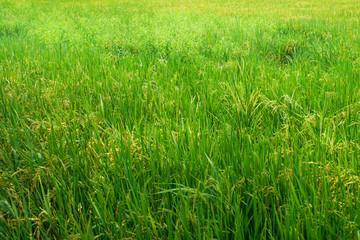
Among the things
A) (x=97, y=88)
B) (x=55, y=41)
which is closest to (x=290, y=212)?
(x=97, y=88)

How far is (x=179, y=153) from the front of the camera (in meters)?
1.53

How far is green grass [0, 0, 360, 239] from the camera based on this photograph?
47.0 inches

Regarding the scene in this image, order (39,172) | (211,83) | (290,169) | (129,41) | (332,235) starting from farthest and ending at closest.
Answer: (129,41), (211,83), (39,172), (290,169), (332,235)

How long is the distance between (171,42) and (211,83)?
1.36 m

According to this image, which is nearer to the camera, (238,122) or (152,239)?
(152,239)

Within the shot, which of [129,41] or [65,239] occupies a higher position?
[129,41]

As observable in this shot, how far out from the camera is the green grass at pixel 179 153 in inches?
47.0

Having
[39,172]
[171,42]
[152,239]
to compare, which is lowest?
[152,239]

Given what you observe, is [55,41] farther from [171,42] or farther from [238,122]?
[238,122]

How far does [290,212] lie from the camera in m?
1.14

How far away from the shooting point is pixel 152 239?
119 centimetres

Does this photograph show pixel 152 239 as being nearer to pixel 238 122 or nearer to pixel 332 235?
pixel 332 235

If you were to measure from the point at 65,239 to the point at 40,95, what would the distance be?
1.79m

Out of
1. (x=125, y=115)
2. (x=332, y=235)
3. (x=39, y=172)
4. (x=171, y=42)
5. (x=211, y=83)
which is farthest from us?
(x=171, y=42)
